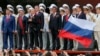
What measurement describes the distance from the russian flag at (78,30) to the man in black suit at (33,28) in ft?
6.79

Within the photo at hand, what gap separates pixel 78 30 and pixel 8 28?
391cm

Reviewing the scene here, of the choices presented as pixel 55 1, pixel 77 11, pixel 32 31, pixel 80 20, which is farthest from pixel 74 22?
pixel 55 1

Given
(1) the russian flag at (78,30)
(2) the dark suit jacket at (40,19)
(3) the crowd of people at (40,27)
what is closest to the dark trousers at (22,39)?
(3) the crowd of people at (40,27)

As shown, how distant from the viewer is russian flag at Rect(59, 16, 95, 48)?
1509 centimetres

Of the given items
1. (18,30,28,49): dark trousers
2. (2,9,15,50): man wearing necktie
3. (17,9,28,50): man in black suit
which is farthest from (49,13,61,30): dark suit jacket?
(2,9,15,50): man wearing necktie

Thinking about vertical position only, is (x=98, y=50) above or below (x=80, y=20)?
below

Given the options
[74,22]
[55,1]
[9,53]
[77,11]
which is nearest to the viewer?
[9,53]

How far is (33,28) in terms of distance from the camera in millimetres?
17938

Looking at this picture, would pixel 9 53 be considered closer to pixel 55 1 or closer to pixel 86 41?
pixel 86 41

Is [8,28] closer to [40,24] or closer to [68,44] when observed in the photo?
[40,24]

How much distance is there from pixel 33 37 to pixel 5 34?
1274 millimetres

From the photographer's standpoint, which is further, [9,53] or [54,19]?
[54,19]

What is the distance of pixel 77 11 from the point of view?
17125mm

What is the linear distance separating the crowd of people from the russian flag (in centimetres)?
65
